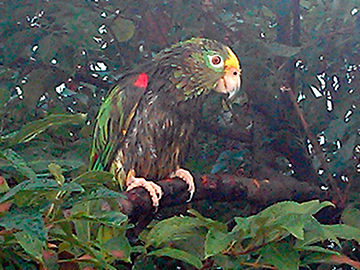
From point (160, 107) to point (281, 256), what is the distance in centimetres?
80

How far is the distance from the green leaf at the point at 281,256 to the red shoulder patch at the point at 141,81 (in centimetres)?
79

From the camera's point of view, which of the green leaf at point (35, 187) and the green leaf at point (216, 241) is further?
the green leaf at point (216, 241)

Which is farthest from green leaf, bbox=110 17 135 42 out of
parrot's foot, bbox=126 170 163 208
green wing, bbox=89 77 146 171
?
parrot's foot, bbox=126 170 163 208

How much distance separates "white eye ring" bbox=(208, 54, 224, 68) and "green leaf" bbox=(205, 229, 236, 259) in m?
0.81

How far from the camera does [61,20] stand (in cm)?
147

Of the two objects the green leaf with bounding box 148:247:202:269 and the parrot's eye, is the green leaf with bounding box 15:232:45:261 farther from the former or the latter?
the parrot's eye

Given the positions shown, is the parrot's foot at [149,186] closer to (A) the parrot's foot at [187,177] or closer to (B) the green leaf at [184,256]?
(A) the parrot's foot at [187,177]

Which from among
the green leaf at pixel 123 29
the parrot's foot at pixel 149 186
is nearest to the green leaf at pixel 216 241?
the parrot's foot at pixel 149 186

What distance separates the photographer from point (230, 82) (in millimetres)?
1535

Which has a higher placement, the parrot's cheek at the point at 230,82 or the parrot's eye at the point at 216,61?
the parrot's eye at the point at 216,61

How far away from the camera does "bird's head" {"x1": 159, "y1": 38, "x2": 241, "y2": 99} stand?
1.58m

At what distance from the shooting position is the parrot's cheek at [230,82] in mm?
1523

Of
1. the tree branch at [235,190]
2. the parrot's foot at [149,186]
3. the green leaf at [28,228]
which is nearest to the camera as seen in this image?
the green leaf at [28,228]

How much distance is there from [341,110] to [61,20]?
2.44 feet
